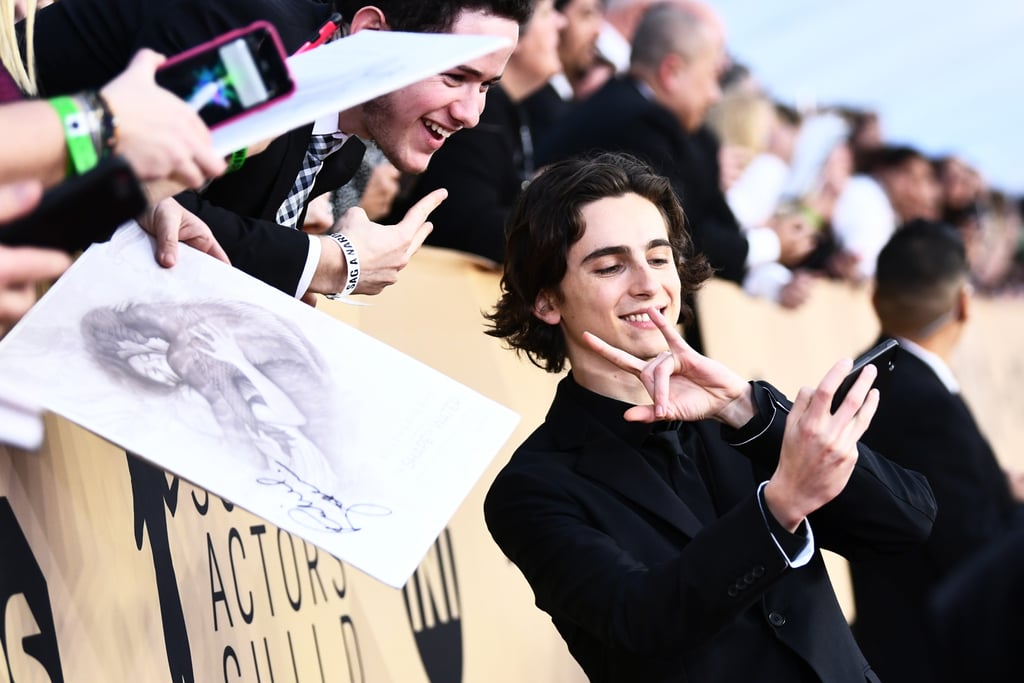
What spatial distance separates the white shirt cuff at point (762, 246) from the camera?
17.9 ft

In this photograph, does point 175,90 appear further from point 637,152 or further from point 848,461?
point 637,152

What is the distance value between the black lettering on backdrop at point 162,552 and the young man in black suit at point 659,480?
29.3 inches

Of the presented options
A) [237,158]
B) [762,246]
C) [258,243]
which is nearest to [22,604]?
[258,243]

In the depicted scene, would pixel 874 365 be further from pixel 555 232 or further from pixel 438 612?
pixel 438 612

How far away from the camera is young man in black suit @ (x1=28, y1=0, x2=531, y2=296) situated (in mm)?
2412

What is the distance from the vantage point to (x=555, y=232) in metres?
2.77

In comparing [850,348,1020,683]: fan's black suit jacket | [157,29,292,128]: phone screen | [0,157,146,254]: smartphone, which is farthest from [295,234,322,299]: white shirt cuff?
[850,348,1020,683]: fan's black suit jacket

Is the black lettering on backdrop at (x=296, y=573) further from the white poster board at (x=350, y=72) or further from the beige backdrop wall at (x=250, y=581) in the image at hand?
the white poster board at (x=350, y=72)

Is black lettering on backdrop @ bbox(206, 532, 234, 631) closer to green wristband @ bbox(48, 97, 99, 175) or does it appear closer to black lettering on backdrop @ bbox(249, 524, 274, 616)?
black lettering on backdrop @ bbox(249, 524, 274, 616)

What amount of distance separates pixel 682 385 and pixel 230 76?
3.54 feet

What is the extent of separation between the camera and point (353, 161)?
293cm

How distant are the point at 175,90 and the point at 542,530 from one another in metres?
1.08

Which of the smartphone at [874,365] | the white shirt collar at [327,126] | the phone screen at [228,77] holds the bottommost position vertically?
the smartphone at [874,365]
